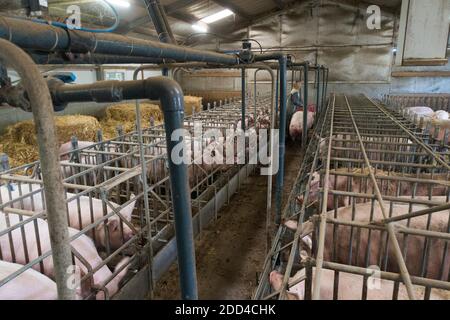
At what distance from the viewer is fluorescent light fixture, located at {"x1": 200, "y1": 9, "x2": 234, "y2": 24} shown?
37.8ft

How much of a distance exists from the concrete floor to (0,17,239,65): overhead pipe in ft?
6.99

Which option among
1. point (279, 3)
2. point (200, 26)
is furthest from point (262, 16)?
point (200, 26)

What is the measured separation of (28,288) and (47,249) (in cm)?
57

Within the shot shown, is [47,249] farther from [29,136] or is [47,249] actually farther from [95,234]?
[29,136]

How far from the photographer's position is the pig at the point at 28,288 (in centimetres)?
192

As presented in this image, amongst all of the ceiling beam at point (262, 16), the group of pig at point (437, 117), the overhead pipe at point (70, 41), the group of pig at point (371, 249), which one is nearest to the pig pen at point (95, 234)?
the overhead pipe at point (70, 41)

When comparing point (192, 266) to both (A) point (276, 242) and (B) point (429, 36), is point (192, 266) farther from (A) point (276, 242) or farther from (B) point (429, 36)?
(B) point (429, 36)

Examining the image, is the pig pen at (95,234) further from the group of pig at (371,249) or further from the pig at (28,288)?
the group of pig at (371,249)

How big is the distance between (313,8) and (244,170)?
10.4 m

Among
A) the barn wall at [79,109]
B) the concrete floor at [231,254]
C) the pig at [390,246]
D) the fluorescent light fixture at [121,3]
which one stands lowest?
the concrete floor at [231,254]

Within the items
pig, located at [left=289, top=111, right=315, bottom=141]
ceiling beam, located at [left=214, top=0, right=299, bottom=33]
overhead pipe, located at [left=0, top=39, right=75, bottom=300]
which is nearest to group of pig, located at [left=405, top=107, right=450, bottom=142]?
pig, located at [left=289, top=111, right=315, bottom=141]

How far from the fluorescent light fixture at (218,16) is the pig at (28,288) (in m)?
10.9

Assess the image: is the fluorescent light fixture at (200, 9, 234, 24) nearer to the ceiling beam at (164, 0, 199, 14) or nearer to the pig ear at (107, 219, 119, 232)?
the ceiling beam at (164, 0, 199, 14)

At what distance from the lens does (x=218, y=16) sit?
38.9 ft
